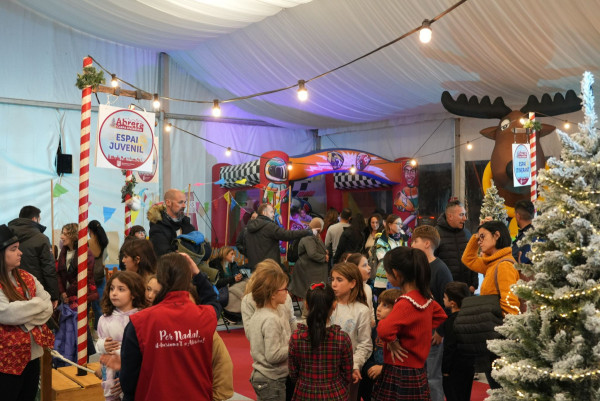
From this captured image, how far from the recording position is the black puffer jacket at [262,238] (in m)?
7.52

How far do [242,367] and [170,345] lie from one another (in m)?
3.75

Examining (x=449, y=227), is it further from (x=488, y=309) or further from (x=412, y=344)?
(x=412, y=344)

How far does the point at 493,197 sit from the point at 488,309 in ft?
17.7

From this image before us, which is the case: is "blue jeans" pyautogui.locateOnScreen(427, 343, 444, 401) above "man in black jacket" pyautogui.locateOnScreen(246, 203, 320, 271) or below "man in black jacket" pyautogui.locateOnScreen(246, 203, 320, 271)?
below

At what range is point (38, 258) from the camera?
5781 millimetres

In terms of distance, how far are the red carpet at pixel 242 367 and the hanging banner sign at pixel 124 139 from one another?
6.85ft

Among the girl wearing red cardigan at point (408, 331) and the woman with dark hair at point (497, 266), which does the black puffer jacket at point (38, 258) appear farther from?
the woman with dark hair at point (497, 266)

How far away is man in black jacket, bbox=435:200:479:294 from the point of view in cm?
581

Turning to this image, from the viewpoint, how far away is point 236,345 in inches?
296

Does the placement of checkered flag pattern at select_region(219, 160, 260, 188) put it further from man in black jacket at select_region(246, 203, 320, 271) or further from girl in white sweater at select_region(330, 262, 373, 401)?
girl in white sweater at select_region(330, 262, 373, 401)

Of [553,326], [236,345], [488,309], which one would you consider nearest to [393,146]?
[236,345]

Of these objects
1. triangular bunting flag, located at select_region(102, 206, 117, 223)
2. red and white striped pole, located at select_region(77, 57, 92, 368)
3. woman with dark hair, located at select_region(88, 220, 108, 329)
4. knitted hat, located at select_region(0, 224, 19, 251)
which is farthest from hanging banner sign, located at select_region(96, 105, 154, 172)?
triangular bunting flag, located at select_region(102, 206, 117, 223)

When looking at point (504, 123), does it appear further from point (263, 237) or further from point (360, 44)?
point (263, 237)

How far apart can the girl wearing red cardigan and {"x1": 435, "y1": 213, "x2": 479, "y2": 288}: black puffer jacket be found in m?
2.27
